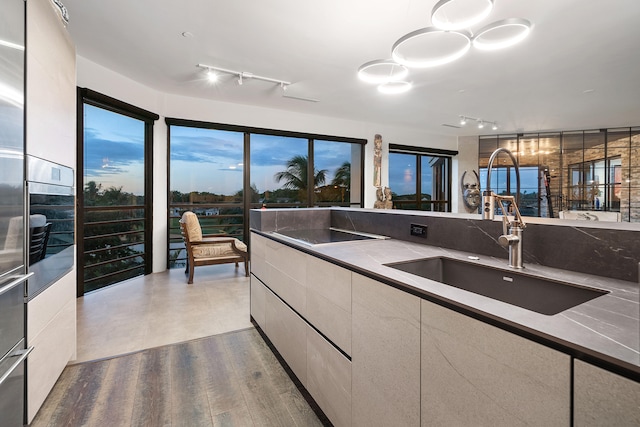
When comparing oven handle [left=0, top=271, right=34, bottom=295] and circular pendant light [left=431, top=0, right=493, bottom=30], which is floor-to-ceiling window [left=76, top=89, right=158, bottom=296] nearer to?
oven handle [left=0, top=271, right=34, bottom=295]

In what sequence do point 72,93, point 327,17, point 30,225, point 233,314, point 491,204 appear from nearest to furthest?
1. point 491,204
2. point 30,225
3. point 72,93
4. point 327,17
5. point 233,314

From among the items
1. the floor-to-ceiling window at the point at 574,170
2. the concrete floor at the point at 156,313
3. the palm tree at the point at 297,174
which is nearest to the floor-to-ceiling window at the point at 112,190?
the concrete floor at the point at 156,313

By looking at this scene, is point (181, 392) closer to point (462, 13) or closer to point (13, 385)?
point (13, 385)

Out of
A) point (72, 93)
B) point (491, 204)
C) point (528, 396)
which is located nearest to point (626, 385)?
point (528, 396)

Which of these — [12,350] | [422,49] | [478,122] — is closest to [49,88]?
[12,350]

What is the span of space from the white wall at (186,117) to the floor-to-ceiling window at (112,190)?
0.14 meters

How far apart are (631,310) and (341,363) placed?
100 cm

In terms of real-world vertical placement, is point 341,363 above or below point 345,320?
below

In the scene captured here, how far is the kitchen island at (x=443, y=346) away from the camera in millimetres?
580

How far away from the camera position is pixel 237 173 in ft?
18.1

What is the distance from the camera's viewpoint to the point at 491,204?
4.39 feet

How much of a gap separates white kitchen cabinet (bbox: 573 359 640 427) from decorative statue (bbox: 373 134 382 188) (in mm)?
6370

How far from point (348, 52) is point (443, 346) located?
339 cm

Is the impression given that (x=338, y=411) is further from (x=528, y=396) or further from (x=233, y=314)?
(x=233, y=314)
